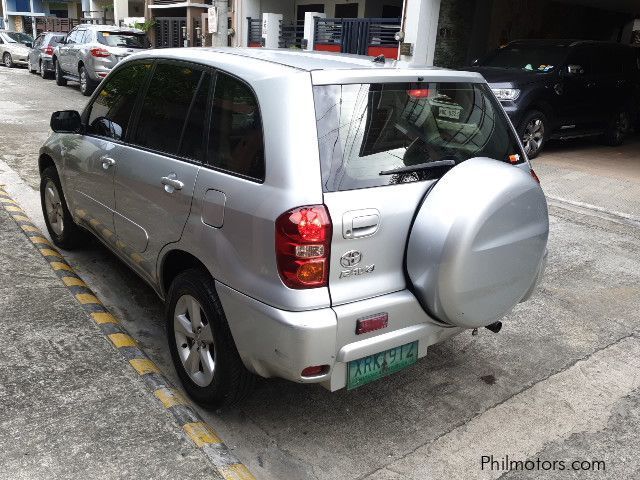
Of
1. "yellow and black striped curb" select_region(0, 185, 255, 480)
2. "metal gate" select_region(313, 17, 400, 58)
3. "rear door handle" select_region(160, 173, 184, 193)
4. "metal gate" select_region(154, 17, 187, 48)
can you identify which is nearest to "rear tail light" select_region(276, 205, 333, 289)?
"rear door handle" select_region(160, 173, 184, 193)

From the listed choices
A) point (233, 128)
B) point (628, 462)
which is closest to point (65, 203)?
point (233, 128)

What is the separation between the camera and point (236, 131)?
2.80 meters

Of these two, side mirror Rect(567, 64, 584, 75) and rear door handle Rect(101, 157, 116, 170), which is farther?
side mirror Rect(567, 64, 584, 75)

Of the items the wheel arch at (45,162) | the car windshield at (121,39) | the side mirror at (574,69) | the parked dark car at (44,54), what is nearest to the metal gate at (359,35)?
the side mirror at (574,69)

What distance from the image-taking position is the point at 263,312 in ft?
8.28

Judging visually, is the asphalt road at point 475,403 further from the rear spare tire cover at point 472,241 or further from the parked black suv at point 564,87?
the parked black suv at point 564,87

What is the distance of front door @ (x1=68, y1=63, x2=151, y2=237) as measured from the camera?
3.77 meters

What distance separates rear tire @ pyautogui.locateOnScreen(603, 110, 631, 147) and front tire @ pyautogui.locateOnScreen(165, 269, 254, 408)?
34.1 ft

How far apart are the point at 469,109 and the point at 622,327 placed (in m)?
2.16

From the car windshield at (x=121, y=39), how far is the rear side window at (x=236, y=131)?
13700 millimetres

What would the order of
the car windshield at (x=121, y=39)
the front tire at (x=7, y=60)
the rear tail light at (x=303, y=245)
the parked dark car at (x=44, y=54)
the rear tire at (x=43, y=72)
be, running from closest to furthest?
1. the rear tail light at (x=303, y=245)
2. the car windshield at (x=121, y=39)
3. the parked dark car at (x=44, y=54)
4. the rear tire at (x=43, y=72)
5. the front tire at (x=7, y=60)

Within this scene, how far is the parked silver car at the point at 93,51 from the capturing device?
14.5 meters

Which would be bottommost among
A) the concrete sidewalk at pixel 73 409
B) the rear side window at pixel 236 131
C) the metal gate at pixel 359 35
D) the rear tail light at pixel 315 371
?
the concrete sidewalk at pixel 73 409

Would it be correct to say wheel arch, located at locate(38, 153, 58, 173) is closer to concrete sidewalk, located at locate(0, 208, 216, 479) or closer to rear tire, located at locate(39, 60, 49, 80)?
concrete sidewalk, located at locate(0, 208, 216, 479)
